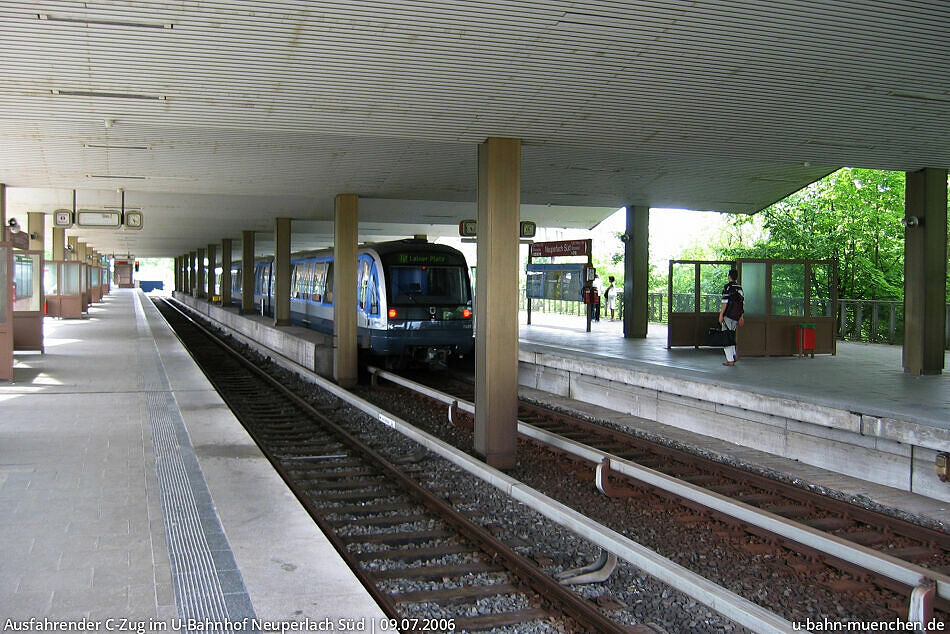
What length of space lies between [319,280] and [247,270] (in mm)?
10158

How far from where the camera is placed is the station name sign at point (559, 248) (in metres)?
22.5

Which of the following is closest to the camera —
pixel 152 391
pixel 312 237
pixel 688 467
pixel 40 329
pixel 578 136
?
pixel 578 136

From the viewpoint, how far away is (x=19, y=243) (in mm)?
14773

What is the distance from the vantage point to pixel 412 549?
20.6 feet

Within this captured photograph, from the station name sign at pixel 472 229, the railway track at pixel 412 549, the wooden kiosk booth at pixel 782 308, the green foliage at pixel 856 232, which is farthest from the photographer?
the green foliage at pixel 856 232

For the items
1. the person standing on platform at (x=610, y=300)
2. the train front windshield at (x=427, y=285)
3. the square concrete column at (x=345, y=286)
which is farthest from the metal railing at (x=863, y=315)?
the person standing on platform at (x=610, y=300)

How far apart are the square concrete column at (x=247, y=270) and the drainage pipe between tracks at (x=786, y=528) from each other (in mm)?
23001

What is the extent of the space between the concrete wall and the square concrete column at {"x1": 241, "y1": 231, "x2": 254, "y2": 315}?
19.0 m

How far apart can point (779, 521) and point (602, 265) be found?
51108 millimetres

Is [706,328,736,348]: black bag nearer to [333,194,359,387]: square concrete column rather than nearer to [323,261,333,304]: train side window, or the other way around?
[333,194,359,387]: square concrete column

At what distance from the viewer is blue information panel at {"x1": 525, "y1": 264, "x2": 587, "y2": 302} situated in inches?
897

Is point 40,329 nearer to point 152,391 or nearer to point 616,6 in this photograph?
point 152,391

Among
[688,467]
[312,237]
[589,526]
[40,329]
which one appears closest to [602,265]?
[312,237]

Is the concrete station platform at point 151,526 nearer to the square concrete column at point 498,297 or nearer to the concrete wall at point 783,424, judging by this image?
the square concrete column at point 498,297
